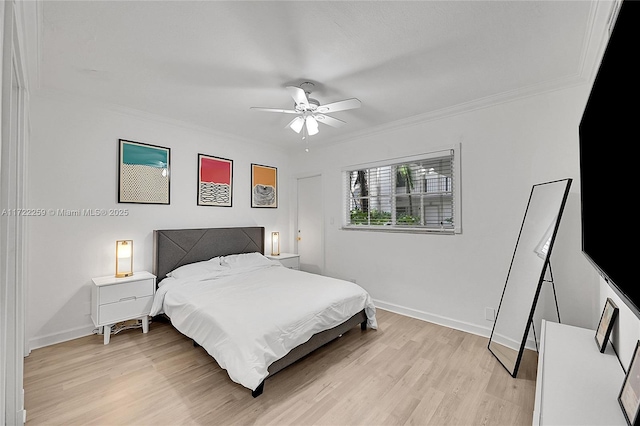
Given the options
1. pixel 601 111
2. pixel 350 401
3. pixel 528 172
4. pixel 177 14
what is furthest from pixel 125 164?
pixel 528 172

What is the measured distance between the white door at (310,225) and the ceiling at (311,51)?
2.00 metres

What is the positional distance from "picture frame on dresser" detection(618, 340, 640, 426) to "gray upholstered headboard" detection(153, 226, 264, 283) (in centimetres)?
392

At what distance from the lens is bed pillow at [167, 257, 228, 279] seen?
134 inches

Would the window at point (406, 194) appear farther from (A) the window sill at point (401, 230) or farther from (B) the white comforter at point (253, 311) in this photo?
(B) the white comforter at point (253, 311)

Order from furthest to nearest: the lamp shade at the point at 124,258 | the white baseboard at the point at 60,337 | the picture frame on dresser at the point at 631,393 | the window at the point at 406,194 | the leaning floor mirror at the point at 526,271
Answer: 1. the window at the point at 406,194
2. the lamp shade at the point at 124,258
3. the white baseboard at the point at 60,337
4. the leaning floor mirror at the point at 526,271
5. the picture frame on dresser at the point at 631,393

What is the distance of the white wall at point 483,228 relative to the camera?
2590 mm

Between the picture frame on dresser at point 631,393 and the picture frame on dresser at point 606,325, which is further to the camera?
the picture frame on dresser at point 606,325

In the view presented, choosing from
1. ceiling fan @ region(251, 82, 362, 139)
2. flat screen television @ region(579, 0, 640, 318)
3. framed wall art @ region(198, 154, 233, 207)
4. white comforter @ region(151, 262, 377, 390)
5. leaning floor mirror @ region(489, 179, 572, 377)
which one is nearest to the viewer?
flat screen television @ region(579, 0, 640, 318)

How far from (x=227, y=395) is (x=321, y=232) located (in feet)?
9.91

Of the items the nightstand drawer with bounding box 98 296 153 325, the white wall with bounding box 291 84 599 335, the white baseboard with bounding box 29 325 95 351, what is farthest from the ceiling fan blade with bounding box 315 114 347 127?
the white baseboard with bounding box 29 325 95 351

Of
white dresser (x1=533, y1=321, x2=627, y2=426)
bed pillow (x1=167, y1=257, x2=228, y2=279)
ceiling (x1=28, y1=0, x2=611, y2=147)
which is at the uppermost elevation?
ceiling (x1=28, y1=0, x2=611, y2=147)

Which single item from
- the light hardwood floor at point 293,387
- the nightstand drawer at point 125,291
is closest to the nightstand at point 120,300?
the nightstand drawer at point 125,291

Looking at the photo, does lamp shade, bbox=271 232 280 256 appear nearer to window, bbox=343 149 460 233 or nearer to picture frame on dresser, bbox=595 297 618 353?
window, bbox=343 149 460 233

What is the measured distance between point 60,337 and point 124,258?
37.0 inches
